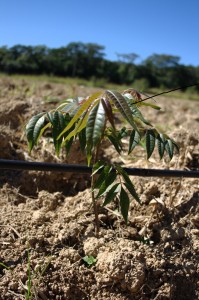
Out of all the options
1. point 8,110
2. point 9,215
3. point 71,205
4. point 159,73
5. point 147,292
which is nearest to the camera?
point 147,292

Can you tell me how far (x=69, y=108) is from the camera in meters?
1.25

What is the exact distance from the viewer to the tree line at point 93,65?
757 inches

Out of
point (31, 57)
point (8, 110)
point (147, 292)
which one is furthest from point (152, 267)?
point (31, 57)

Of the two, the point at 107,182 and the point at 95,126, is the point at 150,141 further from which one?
the point at 95,126

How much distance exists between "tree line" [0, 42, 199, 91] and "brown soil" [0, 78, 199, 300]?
55.5ft

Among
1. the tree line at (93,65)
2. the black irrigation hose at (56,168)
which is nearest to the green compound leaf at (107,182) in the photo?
the black irrigation hose at (56,168)

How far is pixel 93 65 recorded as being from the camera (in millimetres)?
20953

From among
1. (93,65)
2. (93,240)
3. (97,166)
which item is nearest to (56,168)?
(97,166)

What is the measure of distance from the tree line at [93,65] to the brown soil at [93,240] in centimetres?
1691

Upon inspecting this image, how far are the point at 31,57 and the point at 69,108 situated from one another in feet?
64.5

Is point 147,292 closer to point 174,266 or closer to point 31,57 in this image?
point 174,266

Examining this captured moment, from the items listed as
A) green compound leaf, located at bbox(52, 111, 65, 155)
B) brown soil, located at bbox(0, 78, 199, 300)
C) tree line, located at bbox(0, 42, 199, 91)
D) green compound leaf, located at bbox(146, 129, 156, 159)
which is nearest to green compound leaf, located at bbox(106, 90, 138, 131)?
green compound leaf, located at bbox(52, 111, 65, 155)

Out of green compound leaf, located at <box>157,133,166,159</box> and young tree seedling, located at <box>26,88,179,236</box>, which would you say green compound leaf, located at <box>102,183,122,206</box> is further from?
green compound leaf, located at <box>157,133,166,159</box>

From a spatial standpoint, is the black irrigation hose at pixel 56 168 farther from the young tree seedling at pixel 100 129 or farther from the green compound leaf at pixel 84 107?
the green compound leaf at pixel 84 107
